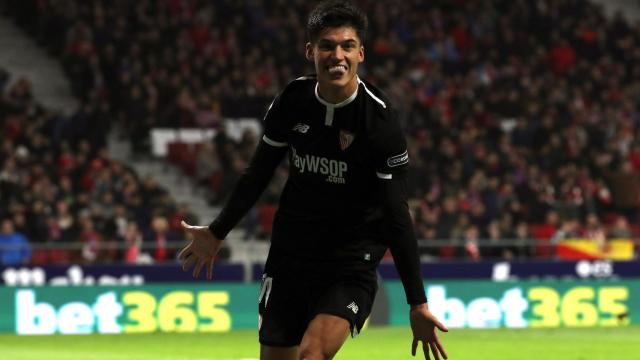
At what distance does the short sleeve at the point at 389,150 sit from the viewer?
6543 millimetres

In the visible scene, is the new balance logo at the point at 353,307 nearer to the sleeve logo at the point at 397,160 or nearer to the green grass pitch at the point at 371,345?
the sleeve logo at the point at 397,160

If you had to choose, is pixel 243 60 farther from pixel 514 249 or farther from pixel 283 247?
pixel 283 247

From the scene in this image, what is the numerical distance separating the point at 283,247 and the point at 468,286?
1330 cm

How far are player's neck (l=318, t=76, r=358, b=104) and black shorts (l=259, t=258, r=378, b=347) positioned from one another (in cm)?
83

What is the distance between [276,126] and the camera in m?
6.74

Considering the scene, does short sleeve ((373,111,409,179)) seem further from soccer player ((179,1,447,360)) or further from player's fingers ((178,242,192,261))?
player's fingers ((178,242,192,261))

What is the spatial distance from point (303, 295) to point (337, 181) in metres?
0.61

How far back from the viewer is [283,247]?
682 cm

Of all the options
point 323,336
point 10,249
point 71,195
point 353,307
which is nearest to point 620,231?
point 71,195

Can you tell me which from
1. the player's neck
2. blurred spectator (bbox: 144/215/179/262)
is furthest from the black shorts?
blurred spectator (bbox: 144/215/179/262)

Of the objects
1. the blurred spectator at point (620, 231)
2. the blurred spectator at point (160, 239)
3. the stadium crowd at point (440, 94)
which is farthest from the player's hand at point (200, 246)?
the blurred spectator at point (620, 231)

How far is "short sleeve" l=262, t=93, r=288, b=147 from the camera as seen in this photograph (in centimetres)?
672

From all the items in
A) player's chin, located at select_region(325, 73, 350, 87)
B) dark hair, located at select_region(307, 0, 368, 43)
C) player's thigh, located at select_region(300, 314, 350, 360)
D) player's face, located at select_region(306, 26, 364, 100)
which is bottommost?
player's thigh, located at select_region(300, 314, 350, 360)

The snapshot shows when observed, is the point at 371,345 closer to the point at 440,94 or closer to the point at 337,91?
the point at 337,91
